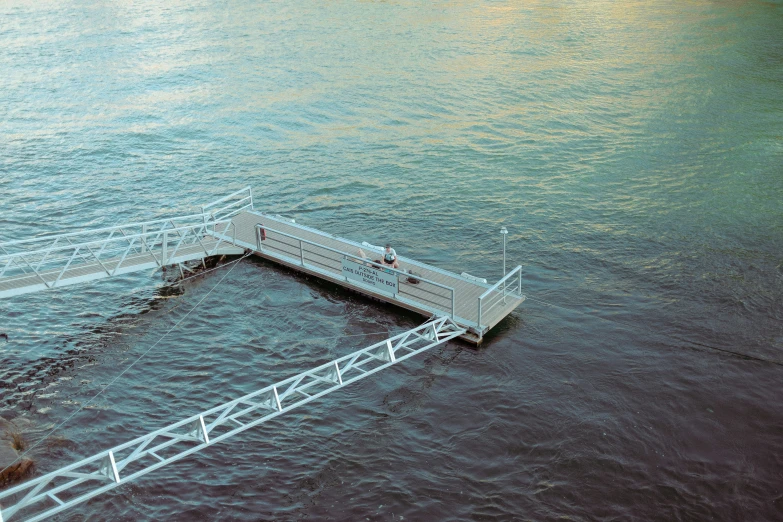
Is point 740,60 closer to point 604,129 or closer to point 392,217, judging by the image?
point 604,129

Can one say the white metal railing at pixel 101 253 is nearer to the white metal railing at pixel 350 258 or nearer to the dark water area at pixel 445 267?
the dark water area at pixel 445 267

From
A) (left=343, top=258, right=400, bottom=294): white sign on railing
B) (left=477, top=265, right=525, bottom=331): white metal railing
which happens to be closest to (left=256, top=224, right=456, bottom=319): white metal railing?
(left=343, top=258, right=400, bottom=294): white sign on railing

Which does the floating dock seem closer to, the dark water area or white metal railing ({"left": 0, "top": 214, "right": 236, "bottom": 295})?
white metal railing ({"left": 0, "top": 214, "right": 236, "bottom": 295})

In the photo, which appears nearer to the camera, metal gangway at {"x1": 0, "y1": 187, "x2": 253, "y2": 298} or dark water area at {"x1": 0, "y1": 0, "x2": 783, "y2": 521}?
dark water area at {"x1": 0, "y1": 0, "x2": 783, "y2": 521}

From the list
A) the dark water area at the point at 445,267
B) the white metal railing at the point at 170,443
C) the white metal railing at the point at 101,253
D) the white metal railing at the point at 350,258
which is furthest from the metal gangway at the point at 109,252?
the white metal railing at the point at 170,443

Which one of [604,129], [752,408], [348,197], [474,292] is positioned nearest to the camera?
[752,408]

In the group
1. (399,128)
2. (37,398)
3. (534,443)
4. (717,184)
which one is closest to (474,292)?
(534,443)
